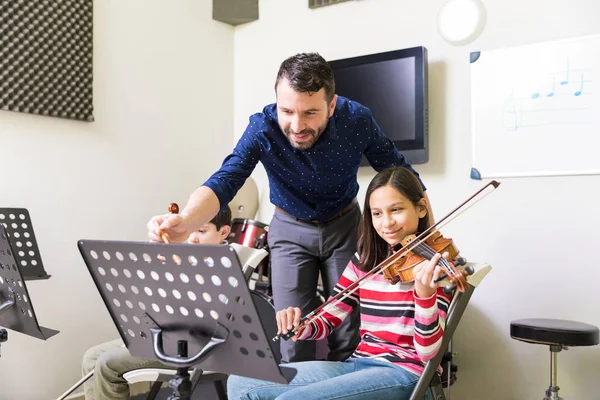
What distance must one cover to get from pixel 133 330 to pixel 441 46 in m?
2.22

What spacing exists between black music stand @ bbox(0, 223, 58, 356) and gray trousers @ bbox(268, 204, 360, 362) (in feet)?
2.42

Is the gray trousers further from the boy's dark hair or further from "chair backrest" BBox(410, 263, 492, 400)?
the boy's dark hair

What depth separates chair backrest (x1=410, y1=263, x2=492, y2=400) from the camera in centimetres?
142

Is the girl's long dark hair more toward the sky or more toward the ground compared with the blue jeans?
more toward the sky

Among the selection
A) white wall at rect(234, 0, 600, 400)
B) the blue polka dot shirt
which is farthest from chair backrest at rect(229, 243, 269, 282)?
white wall at rect(234, 0, 600, 400)

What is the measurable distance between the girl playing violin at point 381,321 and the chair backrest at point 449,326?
0.02 m

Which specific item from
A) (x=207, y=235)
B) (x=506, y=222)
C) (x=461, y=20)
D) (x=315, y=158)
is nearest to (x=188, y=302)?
(x=315, y=158)

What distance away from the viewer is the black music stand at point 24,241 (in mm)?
1966

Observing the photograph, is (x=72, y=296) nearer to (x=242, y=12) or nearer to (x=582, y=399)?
(x=242, y=12)

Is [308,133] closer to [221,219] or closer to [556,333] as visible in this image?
[221,219]

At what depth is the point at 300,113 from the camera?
161 cm

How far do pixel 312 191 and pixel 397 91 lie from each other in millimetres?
1235

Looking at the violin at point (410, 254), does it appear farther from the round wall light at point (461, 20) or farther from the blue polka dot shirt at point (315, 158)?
the round wall light at point (461, 20)

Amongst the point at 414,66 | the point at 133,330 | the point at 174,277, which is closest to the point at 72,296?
the point at 133,330
